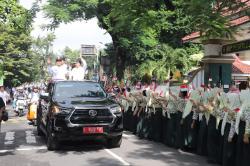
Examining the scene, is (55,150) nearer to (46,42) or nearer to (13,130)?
(13,130)

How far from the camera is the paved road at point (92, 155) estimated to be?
9852 mm

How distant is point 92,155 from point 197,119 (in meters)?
2.57

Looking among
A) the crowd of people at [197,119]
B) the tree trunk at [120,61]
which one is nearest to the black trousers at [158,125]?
the crowd of people at [197,119]

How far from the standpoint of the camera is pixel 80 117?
36.8 feet

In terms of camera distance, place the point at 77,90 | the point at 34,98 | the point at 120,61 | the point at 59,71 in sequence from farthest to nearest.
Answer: the point at 120,61 < the point at 34,98 < the point at 59,71 < the point at 77,90

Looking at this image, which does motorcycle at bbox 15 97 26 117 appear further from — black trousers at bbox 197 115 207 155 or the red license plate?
black trousers at bbox 197 115 207 155

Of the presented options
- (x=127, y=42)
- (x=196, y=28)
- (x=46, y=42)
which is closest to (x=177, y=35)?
(x=127, y=42)

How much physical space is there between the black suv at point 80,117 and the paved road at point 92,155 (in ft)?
1.26

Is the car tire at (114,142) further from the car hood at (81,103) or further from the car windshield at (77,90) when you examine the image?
the car windshield at (77,90)

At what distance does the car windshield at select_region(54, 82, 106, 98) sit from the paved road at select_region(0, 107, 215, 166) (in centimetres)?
135

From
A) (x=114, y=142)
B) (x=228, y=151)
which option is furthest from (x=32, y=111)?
(x=228, y=151)

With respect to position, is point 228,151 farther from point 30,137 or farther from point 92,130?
point 30,137

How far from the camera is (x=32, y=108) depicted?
18156 mm

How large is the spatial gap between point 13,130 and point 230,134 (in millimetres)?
10137
